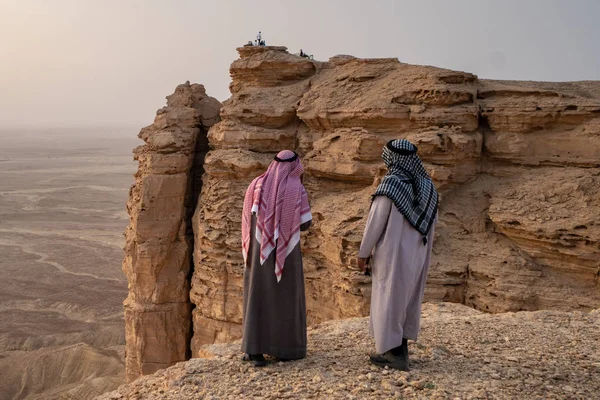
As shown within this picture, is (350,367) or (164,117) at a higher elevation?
(164,117)

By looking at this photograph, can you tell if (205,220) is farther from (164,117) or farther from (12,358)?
(12,358)

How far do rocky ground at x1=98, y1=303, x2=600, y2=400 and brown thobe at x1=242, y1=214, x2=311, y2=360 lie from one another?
0.17 m

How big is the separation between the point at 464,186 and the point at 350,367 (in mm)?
7223

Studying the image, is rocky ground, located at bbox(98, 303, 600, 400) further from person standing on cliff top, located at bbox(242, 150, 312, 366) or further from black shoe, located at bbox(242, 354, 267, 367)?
person standing on cliff top, located at bbox(242, 150, 312, 366)

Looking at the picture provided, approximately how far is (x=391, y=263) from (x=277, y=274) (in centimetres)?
104

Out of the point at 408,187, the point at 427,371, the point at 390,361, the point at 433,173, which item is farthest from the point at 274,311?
the point at 433,173

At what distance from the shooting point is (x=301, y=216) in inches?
215

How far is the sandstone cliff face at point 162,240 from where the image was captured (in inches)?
557

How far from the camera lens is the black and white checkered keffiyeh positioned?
4.94m

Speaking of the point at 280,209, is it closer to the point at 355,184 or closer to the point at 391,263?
the point at 391,263

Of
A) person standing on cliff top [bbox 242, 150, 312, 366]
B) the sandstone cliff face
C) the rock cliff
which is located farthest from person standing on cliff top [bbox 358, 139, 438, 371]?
the sandstone cliff face

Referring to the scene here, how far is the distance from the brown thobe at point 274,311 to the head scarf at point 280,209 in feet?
0.26

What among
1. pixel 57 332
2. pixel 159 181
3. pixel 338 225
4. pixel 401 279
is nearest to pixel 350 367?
pixel 401 279

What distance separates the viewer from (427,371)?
5055 millimetres
